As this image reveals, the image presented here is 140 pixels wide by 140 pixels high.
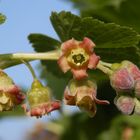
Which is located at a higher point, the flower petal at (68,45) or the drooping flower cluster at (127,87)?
the flower petal at (68,45)

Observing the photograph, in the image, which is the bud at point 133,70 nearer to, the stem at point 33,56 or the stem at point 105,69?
the stem at point 105,69

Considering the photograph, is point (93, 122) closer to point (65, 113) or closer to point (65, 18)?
point (65, 113)

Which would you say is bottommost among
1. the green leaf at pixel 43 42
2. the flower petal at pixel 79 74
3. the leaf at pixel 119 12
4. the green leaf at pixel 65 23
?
the flower petal at pixel 79 74

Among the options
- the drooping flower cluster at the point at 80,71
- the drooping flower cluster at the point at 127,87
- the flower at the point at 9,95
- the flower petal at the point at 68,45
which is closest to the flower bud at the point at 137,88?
the drooping flower cluster at the point at 127,87

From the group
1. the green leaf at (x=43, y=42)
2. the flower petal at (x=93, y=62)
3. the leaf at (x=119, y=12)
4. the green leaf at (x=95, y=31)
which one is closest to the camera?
the flower petal at (x=93, y=62)

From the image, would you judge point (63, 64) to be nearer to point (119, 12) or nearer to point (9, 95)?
point (9, 95)

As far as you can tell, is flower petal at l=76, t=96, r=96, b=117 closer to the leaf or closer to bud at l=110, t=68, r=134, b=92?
bud at l=110, t=68, r=134, b=92

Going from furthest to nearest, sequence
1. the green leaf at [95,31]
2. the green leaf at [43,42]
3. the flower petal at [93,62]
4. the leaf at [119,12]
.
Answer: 1. the leaf at [119,12]
2. the green leaf at [43,42]
3. the green leaf at [95,31]
4. the flower petal at [93,62]
